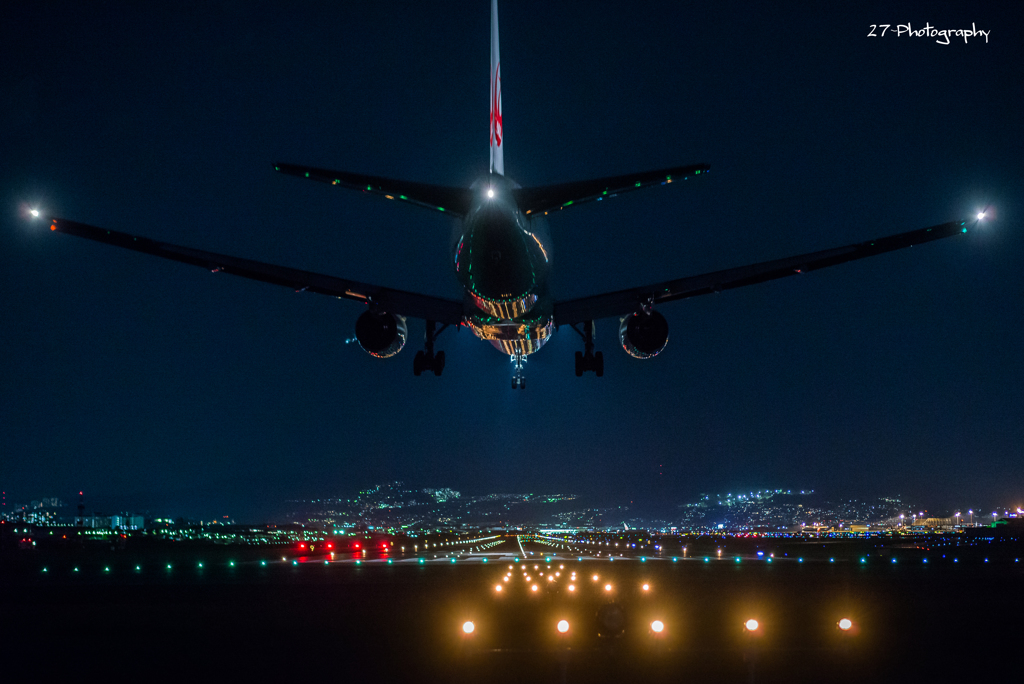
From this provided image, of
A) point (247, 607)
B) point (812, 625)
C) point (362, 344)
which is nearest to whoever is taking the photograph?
point (812, 625)

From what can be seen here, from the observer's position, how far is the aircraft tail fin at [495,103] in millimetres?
19422

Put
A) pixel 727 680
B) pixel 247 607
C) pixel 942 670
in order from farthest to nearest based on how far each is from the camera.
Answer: pixel 247 607
pixel 942 670
pixel 727 680

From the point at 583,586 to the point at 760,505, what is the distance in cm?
18894

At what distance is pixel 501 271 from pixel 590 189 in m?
2.57

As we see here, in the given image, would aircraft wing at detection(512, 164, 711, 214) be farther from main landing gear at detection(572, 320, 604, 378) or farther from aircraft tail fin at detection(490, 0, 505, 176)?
main landing gear at detection(572, 320, 604, 378)

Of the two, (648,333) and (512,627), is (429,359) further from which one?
(512,627)

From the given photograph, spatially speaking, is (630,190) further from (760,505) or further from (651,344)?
Answer: (760,505)

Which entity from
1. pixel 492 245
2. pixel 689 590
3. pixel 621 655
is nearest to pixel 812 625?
pixel 621 655

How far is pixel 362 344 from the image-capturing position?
21.0m

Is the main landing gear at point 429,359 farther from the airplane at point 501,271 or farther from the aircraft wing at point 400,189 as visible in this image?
the aircraft wing at point 400,189

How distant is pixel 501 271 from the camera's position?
16.8 metres

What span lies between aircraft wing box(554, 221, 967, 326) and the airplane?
3cm

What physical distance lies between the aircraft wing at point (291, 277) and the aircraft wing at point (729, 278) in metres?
3.54

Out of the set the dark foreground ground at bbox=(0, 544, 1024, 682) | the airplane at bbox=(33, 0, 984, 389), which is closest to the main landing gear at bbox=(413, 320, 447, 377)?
the airplane at bbox=(33, 0, 984, 389)
